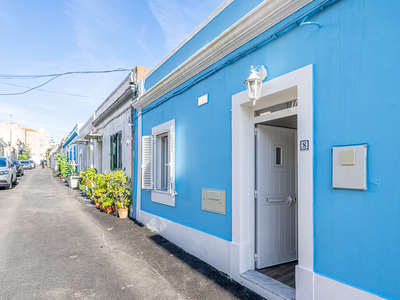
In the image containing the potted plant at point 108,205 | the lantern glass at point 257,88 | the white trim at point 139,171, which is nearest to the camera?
the lantern glass at point 257,88

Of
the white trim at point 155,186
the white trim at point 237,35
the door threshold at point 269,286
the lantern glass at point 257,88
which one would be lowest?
the door threshold at point 269,286

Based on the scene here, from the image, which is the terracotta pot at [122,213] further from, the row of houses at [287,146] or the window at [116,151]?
the window at [116,151]

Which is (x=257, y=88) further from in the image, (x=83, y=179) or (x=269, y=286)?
(x=83, y=179)

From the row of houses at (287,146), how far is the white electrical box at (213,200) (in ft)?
0.09

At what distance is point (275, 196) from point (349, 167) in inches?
65.6

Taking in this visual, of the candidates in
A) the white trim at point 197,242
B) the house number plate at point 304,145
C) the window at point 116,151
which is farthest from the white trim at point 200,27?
the window at point 116,151

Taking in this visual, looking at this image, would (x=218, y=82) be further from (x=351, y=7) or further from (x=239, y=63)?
(x=351, y=7)

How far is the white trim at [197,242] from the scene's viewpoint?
3873mm

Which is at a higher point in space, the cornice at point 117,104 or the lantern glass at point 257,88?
the cornice at point 117,104

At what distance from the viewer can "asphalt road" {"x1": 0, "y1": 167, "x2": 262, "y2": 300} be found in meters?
3.34

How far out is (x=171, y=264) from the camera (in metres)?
4.23

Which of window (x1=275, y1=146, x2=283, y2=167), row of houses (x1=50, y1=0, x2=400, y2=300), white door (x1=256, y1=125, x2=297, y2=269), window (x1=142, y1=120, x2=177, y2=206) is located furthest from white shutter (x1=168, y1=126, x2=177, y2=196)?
window (x1=275, y1=146, x2=283, y2=167)

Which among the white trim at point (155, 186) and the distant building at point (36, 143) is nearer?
the white trim at point (155, 186)

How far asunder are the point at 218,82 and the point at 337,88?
2.04 metres
